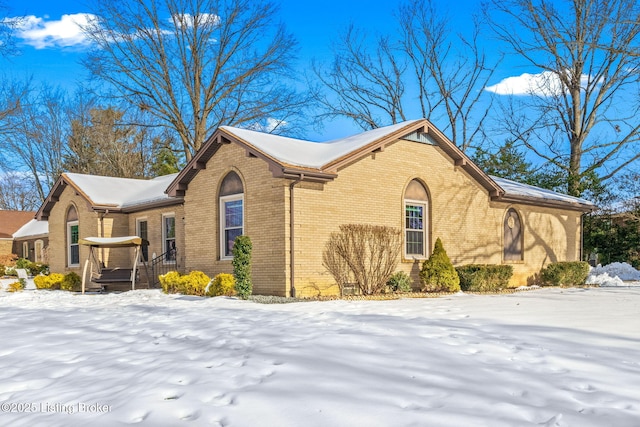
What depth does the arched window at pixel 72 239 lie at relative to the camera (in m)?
24.8

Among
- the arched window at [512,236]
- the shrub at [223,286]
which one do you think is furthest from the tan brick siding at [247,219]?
the arched window at [512,236]

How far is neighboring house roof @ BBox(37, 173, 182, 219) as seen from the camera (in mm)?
22047

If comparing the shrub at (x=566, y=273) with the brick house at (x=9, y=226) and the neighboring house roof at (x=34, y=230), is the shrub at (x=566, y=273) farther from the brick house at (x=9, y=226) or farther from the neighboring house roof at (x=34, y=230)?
the brick house at (x=9, y=226)

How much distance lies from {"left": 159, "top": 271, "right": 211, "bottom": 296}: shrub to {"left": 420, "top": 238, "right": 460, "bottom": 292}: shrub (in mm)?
6542

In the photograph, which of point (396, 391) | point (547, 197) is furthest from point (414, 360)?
point (547, 197)

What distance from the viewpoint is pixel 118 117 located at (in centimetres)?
4744

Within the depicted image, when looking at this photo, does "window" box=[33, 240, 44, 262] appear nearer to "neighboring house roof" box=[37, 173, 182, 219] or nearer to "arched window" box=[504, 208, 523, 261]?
"neighboring house roof" box=[37, 173, 182, 219]

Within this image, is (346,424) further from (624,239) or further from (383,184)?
(624,239)

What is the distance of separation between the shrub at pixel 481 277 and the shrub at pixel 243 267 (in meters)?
7.13

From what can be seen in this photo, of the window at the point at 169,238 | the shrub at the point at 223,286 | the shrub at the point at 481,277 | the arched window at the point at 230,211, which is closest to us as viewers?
the shrub at the point at 223,286

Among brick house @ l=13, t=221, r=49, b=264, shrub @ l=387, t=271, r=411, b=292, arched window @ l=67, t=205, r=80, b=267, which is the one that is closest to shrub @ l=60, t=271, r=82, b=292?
arched window @ l=67, t=205, r=80, b=267

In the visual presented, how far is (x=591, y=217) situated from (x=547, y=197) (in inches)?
363

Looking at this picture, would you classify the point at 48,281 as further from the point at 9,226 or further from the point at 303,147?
the point at 9,226

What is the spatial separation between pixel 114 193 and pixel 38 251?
72.8 ft
